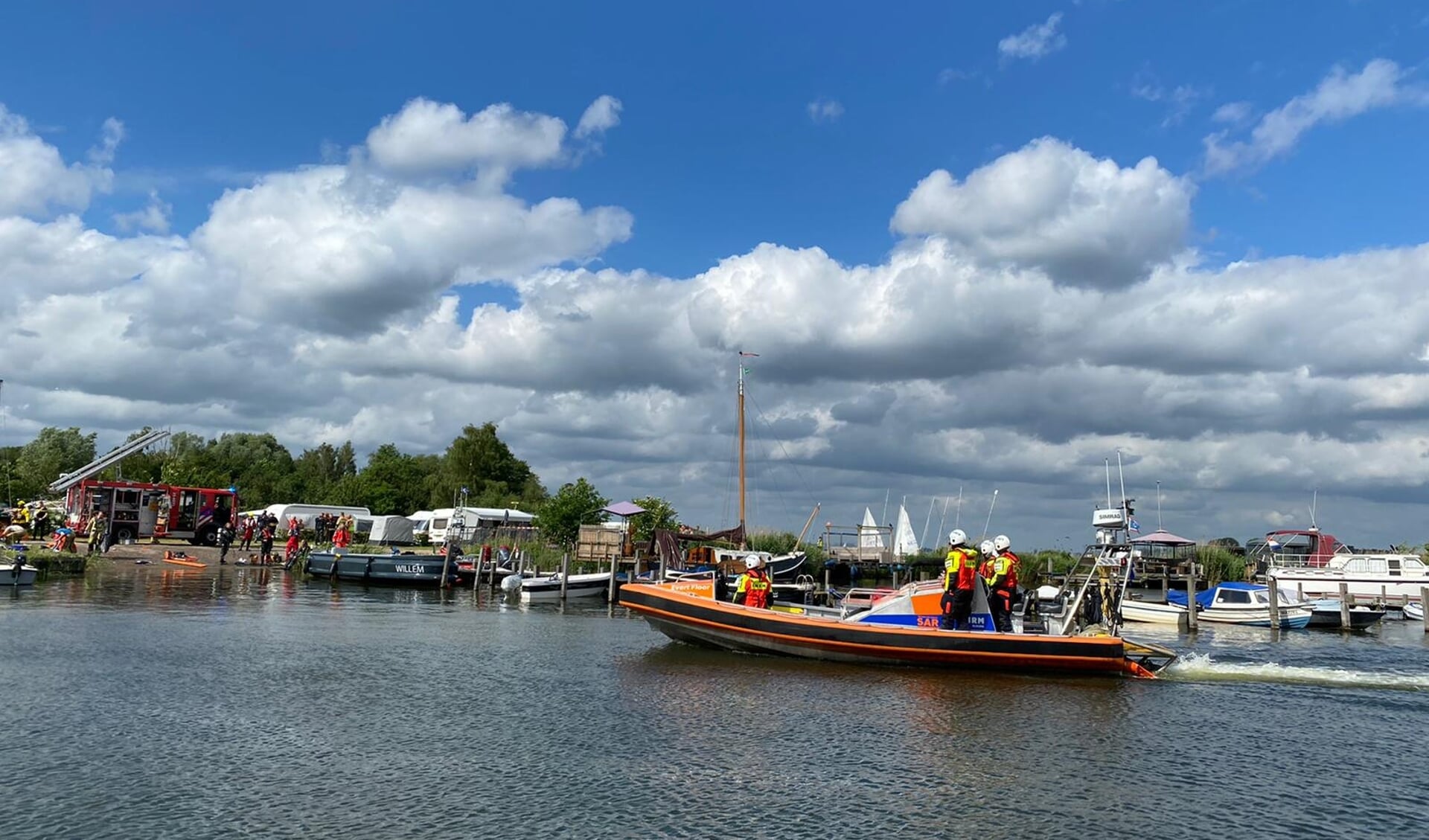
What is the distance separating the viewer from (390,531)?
6294 cm

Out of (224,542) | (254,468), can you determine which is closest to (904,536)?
(224,542)

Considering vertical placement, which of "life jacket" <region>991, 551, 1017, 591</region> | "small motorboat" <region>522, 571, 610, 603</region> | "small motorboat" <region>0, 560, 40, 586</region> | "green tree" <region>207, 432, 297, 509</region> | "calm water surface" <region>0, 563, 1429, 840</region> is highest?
"green tree" <region>207, 432, 297, 509</region>

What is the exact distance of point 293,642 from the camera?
71.9 feet

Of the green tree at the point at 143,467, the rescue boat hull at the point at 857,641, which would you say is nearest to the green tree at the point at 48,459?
the green tree at the point at 143,467

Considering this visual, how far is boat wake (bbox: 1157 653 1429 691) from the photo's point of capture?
1984cm

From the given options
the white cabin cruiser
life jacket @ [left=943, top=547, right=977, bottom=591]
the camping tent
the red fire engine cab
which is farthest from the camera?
the camping tent

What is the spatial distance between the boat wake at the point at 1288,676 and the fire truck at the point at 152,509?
4629 cm

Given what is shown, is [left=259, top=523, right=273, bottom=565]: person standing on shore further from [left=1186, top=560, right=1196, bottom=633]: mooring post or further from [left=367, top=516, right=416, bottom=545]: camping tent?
[left=1186, top=560, right=1196, bottom=633]: mooring post

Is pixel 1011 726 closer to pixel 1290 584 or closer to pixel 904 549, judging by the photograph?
pixel 1290 584

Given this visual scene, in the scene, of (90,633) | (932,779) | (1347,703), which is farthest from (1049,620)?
(90,633)

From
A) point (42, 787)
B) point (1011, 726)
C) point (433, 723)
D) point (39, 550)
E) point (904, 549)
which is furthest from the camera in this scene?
point (904, 549)

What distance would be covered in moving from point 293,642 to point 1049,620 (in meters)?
15.8

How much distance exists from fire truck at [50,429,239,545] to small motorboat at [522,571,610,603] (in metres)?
21.3

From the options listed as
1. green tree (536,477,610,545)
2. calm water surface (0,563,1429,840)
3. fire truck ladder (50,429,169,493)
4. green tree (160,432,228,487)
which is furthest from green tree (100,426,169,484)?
calm water surface (0,563,1429,840)
